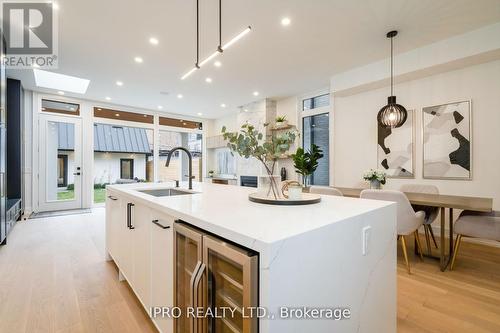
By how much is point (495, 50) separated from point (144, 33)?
445 cm

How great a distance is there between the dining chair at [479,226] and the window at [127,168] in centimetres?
763

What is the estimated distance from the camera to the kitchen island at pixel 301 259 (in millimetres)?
684

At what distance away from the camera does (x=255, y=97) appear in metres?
5.78

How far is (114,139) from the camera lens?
6.70 meters

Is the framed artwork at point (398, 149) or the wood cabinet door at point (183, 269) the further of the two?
the framed artwork at point (398, 149)

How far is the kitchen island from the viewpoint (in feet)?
2.24

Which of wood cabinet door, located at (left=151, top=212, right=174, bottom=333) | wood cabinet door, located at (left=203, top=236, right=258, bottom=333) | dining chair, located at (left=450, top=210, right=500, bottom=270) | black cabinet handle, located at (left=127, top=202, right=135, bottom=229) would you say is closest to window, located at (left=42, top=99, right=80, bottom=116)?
black cabinet handle, located at (left=127, top=202, right=135, bottom=229)

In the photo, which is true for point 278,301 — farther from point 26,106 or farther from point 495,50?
point 26,106

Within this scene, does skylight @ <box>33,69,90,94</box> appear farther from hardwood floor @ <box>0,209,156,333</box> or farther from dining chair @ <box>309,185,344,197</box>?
dining chair @ <box>309,185,344,197</box>

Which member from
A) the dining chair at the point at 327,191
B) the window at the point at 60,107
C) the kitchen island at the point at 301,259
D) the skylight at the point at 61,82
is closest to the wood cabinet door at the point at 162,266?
the kitchen island at the point at 301,259

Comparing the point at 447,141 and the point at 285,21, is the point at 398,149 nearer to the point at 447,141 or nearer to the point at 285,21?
the point at 447,141

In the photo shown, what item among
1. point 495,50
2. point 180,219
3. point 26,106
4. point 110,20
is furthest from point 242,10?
point 26,106

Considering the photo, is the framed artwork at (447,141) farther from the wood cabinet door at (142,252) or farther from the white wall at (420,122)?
the wood cabinet door at (142,252)

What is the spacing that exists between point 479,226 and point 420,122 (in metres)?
1.95
